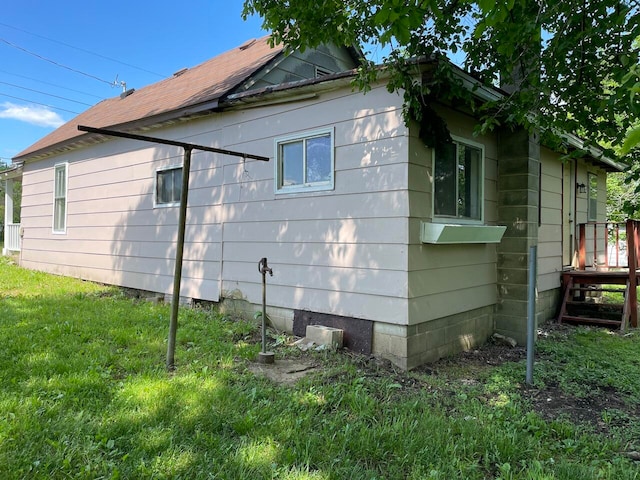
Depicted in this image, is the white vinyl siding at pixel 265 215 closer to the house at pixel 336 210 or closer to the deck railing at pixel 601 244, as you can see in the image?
the house at pixel 336 210

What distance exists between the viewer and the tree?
12.4 feet

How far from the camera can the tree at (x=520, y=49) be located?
148 inches

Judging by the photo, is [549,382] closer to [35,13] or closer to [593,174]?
[593,174]

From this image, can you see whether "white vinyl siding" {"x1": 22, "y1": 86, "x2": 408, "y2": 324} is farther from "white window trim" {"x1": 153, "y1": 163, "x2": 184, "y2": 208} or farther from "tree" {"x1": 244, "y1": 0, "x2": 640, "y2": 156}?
"tree" {"x1": 244, "y1": 0, "x2": 640, "y2": 156}

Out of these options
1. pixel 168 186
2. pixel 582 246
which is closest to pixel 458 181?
pixel 168 186

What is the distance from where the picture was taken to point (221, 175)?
6414mm

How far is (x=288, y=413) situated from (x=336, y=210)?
8.17 feet

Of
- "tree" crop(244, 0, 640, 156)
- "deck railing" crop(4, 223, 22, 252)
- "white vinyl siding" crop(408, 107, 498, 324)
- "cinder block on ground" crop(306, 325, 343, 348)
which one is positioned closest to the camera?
"tree" crop(244, 0, 640, 156)

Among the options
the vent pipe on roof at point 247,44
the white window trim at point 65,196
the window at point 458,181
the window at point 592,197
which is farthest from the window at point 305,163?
the window at point 592,197

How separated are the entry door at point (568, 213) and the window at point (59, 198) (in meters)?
10.8

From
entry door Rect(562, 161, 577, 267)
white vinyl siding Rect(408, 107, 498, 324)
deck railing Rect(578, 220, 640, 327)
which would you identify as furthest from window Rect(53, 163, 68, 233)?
deck railing Rect(578, 220, 640, 327)

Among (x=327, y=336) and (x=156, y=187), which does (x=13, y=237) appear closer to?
(x=156, y=187)

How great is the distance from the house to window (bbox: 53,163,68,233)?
1.84 meters

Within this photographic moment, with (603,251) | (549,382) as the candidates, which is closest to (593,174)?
(603,251)
